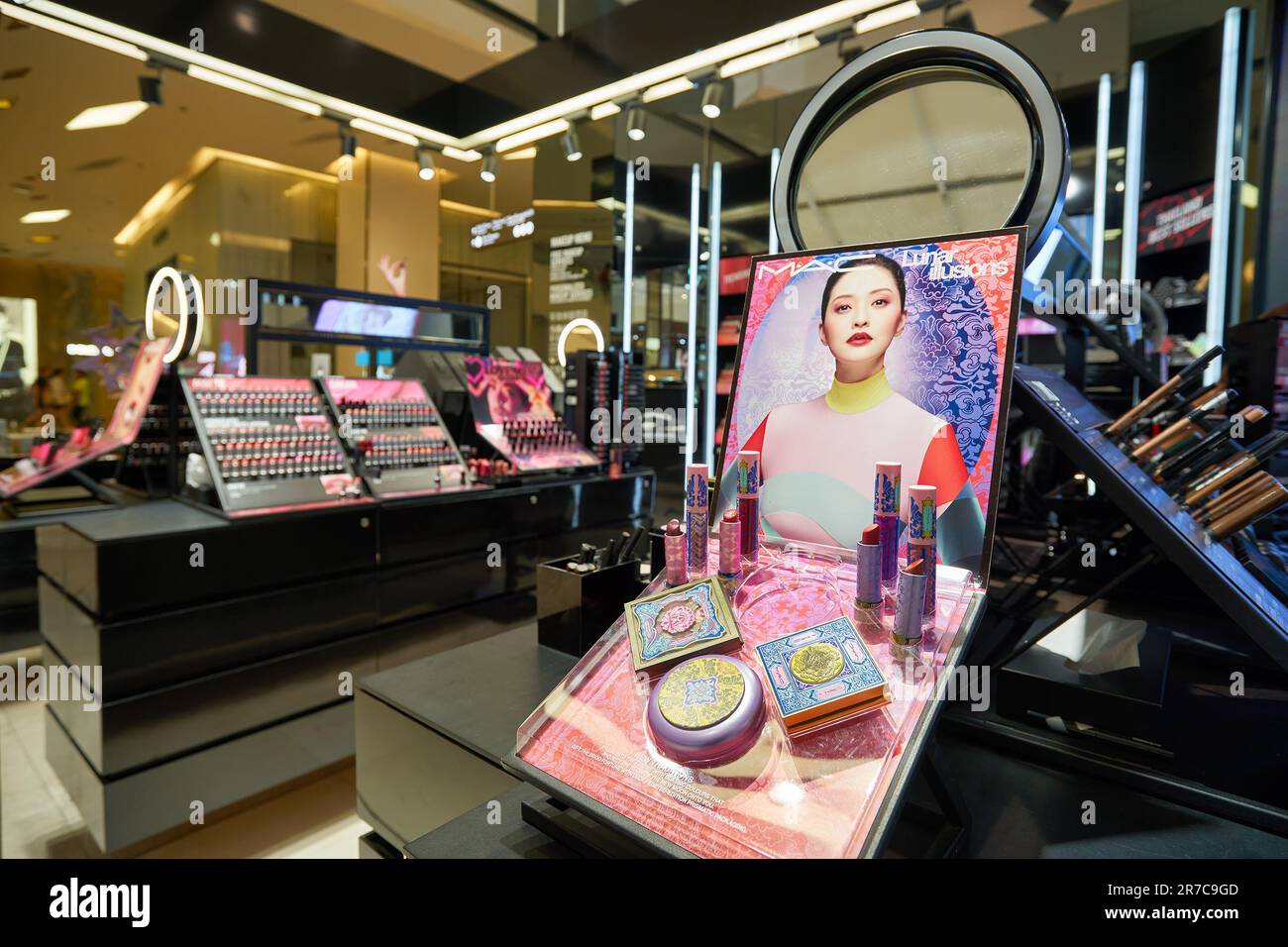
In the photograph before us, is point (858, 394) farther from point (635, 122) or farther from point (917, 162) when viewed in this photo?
point (635, 122)

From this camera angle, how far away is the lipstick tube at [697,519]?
1055mm

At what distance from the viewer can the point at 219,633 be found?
1988 mm

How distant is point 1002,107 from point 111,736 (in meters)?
2.58

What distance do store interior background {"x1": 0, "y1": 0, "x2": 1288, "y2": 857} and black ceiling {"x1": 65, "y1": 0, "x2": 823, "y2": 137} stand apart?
0.03m

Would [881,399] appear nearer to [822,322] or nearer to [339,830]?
[822,322]

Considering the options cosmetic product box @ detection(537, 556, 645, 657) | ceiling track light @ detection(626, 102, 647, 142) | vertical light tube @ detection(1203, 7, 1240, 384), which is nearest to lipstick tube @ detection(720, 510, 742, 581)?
cosmetic product box @ detection(537, 556, 645, 657)

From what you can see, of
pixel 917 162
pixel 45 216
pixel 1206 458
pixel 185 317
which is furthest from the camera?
pixel 45 216

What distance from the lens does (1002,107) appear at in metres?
1.16

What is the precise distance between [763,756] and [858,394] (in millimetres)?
625

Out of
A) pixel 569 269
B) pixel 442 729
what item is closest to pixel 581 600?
pixel 442 729

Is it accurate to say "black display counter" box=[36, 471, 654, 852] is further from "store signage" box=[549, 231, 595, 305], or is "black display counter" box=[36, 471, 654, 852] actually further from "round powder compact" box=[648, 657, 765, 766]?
"store signage" box=[549, 231, 595, 305]

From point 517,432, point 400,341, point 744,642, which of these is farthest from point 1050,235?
point 400,341

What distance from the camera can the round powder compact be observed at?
0.69 meters

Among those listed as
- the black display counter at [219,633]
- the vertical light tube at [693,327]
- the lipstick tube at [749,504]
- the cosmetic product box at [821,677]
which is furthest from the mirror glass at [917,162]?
the vertical light tube at [693,327]
